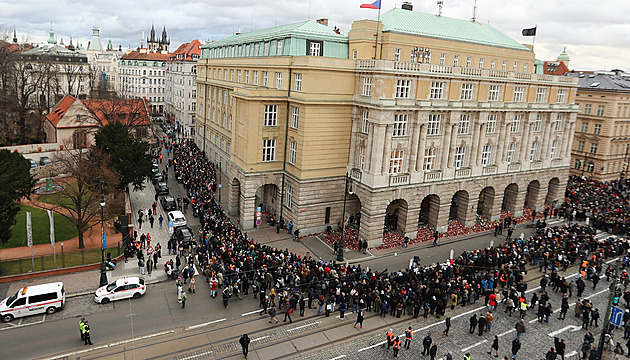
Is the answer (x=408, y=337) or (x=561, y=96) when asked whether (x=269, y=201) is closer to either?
(x=408, y=337)

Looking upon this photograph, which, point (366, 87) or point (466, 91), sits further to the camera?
point (466, 91)

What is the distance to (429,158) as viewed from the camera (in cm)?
3988

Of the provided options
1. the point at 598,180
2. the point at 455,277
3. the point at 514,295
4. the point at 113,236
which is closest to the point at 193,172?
the point at 113,236

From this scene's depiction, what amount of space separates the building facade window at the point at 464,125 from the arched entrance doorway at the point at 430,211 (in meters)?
6.67

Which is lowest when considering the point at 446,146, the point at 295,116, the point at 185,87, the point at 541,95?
the point at 446,146

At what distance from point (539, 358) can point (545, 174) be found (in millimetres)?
31148

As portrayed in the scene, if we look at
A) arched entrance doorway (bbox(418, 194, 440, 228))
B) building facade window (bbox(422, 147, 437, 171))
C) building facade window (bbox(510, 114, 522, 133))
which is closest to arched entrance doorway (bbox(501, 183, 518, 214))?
building facade window (bbox(510, 114, 522, 133))

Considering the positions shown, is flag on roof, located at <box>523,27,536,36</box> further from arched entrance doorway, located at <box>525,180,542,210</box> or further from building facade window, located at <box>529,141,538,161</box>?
arched entrance doorway, located at <box>525,180,542,210</box>

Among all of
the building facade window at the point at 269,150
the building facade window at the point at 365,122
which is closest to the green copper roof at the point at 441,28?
the building facade window at the point at 365,122

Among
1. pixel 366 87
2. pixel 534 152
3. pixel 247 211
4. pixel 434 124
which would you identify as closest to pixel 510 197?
pixel 534 152

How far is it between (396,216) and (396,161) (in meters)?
7.17

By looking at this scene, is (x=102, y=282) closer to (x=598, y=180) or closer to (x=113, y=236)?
(x=113, y=236)

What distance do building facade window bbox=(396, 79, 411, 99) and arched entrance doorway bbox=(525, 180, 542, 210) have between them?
22.5 metres

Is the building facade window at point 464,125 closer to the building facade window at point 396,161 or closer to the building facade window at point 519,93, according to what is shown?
the building facade window at point 396,161
